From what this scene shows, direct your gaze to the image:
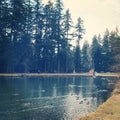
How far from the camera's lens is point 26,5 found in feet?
226

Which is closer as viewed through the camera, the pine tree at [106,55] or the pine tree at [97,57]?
the pine tree at [106,55]

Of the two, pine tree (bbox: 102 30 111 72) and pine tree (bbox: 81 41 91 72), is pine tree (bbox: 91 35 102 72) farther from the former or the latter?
pine tree (bbox: 81 41 91 72)

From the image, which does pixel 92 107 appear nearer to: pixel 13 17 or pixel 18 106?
pixel 18 106

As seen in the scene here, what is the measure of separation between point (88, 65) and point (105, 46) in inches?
335

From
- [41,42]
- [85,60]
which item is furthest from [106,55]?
[41,42]

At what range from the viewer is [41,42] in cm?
7438

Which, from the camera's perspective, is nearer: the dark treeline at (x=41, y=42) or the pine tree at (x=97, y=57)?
the dark treeline at (x=41, y=42)

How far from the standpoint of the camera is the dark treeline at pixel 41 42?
64.5 meters

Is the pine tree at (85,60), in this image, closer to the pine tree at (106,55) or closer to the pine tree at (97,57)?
the pine tree at (97,57)

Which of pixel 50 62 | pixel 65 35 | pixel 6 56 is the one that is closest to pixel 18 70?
pixel 6 56

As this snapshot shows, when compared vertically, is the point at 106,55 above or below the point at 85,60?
above

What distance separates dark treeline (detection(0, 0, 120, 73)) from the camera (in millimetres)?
64500

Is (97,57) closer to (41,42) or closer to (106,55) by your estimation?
(106,55)

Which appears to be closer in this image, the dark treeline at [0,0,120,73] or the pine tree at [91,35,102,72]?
the dark treeline at [0,0,120,73]
